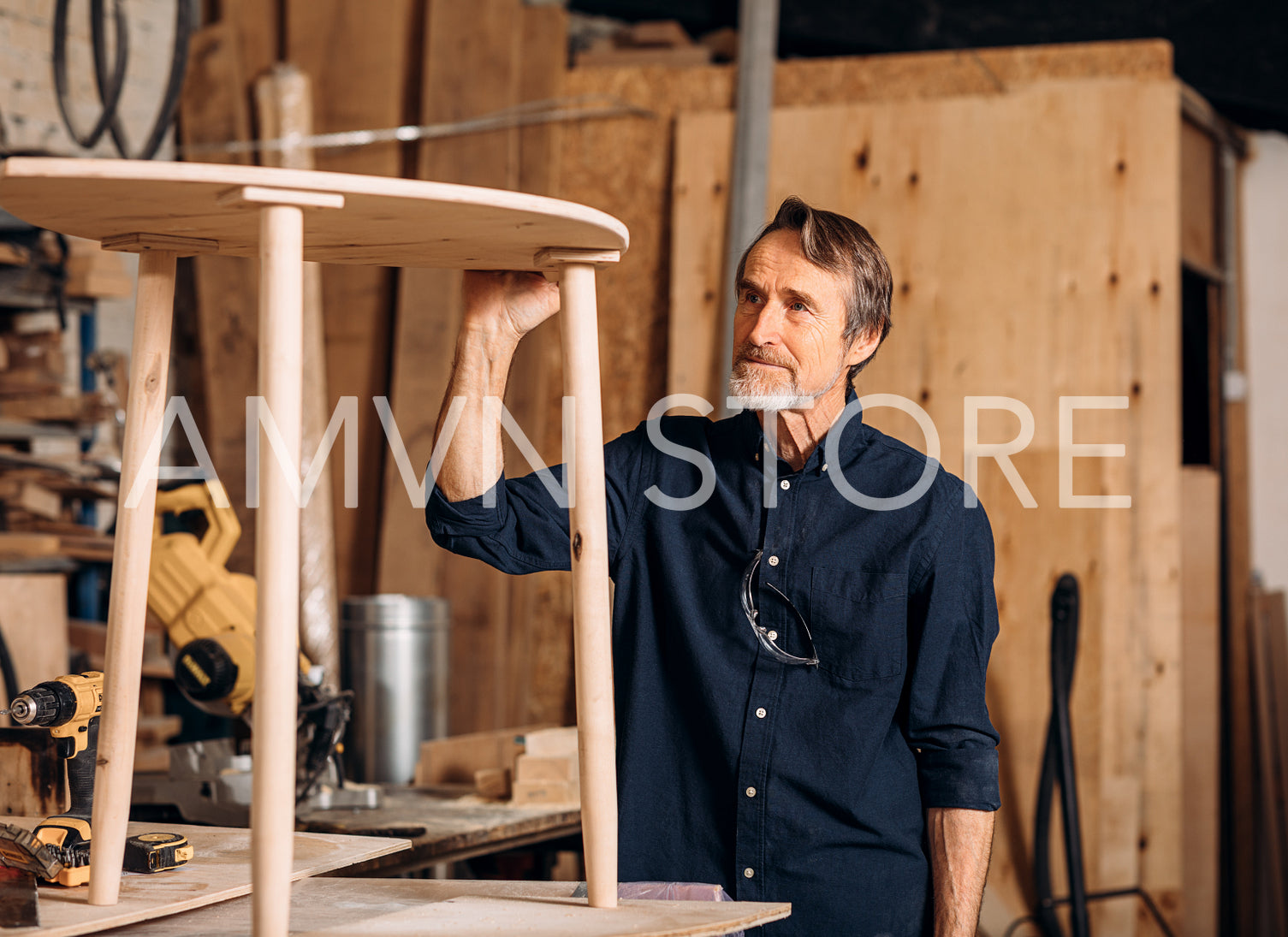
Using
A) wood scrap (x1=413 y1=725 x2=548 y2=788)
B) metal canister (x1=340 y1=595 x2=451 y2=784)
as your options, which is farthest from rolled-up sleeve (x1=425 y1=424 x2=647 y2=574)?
metal canister (x1=340 y1=595 x2=451 y2=784)

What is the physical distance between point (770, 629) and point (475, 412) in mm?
503

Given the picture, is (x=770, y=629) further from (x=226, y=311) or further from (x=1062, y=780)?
(x=226, y=311)

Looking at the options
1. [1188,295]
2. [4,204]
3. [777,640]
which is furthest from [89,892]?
[1188,295]

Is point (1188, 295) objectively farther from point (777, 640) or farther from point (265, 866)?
point (265, 866)

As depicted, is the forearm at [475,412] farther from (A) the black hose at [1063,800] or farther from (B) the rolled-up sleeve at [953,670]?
(A) the black hose at [1063,800]

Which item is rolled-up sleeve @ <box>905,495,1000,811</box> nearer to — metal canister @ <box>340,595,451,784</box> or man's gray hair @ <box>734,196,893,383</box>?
man's gray hair @ <box>734,196,893,383</box>

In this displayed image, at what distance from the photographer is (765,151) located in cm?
366

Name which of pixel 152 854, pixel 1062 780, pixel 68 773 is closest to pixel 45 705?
pixel 68 773

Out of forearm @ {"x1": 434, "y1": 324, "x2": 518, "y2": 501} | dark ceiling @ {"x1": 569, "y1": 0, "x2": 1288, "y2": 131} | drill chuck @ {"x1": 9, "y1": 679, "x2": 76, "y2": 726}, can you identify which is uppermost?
dark ceiling @ {"x1": 569, "y1": 0, "x2": 1288, "y2": 131}

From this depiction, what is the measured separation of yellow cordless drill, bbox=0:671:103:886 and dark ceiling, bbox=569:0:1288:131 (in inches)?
121

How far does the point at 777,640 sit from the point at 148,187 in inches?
37.9

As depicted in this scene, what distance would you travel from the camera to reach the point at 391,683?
289 centimetres

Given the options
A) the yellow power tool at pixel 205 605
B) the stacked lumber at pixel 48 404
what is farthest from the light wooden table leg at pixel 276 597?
the stacked lumber at pixel 48 404

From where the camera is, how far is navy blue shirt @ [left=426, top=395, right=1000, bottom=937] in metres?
1.54
